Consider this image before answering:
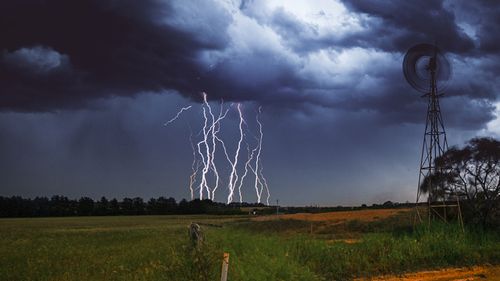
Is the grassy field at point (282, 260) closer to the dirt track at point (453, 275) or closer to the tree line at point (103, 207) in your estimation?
the dirt track at point (453, 275)

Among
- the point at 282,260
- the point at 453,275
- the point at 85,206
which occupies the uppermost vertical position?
the point at 85,206

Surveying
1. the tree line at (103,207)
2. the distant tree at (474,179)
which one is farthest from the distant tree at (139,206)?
the distant tree at (474,179)

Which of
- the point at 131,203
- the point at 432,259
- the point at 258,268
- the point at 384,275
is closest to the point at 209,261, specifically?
the point at 258,268

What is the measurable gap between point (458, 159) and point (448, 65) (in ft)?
20.2

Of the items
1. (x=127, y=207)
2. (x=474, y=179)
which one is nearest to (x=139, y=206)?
(x=127, y=207)

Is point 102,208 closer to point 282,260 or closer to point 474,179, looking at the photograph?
point 474,179

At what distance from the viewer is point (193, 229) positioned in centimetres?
1127

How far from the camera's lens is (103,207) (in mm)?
149000

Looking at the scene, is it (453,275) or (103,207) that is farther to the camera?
(103,207)

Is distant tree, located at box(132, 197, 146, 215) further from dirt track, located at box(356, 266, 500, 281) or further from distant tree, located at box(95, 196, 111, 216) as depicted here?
dirt track, located at box(356, 266, 500, 281)

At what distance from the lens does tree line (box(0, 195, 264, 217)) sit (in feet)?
445

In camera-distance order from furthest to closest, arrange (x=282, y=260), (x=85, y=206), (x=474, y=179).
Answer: (x=85, y=206) → (x=474, y=179) → (x=282, y=260)

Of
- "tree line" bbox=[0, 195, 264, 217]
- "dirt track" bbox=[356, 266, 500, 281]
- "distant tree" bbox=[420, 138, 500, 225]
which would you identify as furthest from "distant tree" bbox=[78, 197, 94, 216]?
"dirt track" bbox=[356, 266, 500, 281]

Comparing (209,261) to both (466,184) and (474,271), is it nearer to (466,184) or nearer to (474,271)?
(474,271)
